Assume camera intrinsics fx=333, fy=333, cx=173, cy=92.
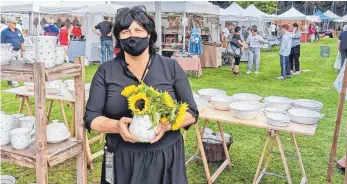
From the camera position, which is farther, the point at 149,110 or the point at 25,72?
the point at 25,72

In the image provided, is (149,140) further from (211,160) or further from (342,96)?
(211,160)

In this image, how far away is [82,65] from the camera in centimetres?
219

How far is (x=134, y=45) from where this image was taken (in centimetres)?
166

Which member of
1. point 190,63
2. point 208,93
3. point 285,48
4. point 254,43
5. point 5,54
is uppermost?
point 254,43

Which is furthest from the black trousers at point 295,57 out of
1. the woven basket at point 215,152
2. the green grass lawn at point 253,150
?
the woven basket at point 215,152

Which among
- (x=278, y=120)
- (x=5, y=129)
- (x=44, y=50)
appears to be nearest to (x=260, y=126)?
(x=278, y=120)

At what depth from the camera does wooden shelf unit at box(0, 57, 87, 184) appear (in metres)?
1.86

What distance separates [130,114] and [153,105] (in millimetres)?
221

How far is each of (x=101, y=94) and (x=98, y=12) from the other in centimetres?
993

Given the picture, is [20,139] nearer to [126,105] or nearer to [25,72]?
[25,72]

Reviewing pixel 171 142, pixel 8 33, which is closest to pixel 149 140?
pixel 171 142

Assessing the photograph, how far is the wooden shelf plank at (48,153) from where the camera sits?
6.62 feet

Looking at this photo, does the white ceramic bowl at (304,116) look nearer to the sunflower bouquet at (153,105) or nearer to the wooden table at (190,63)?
the sunflower bouquet at (153,105)

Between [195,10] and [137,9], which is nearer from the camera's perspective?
[137,9]
